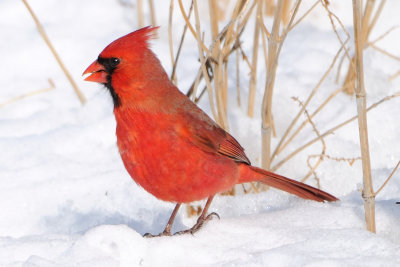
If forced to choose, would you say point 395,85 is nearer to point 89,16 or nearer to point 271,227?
point 271,227

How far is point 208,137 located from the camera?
207cm

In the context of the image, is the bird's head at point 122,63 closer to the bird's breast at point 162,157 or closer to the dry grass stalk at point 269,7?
the bird's breast at point 162,157

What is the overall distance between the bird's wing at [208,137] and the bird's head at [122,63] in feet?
0.64

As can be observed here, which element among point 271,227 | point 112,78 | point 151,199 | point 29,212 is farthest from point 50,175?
point 271,227

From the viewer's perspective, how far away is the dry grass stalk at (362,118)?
181cm

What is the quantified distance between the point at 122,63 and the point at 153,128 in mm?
207

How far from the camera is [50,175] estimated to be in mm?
2775

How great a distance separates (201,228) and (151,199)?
52cm

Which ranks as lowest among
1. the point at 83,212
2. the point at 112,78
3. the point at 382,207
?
the point at 83,212

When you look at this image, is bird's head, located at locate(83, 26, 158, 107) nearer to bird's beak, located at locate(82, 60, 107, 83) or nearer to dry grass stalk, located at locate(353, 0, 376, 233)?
bird's beak, located at locate(82, 60, 107, 83)

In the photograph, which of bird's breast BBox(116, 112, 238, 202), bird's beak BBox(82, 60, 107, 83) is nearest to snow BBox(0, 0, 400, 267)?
bird's breast BBox(116, 112, 238, 202)

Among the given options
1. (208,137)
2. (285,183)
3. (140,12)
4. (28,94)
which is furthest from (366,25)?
(28,94)

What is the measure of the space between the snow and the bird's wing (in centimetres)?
21

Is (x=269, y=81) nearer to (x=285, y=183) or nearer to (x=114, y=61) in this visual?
(x=285, y=183)
